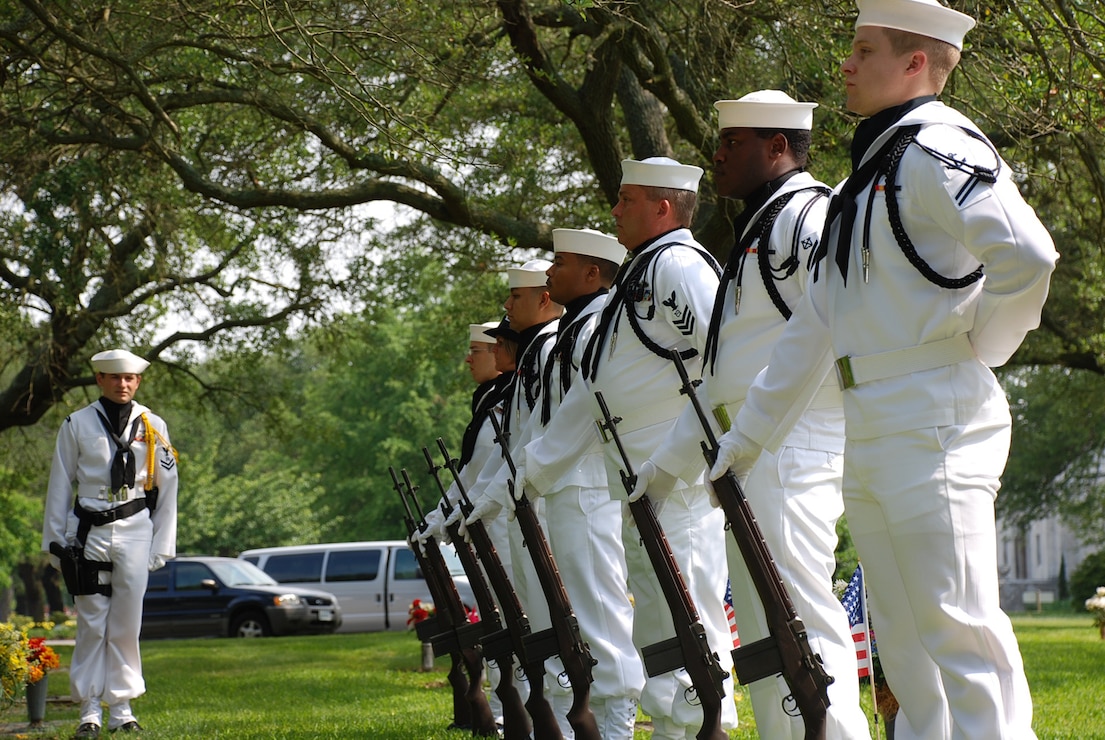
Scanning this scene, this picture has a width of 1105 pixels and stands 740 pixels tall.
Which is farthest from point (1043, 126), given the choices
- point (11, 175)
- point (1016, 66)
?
point (11, 175)

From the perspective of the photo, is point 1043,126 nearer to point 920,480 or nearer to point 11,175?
point 920,480

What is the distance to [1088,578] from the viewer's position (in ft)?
123

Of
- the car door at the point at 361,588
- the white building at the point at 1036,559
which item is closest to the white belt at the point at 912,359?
the car door at the point at 361,588

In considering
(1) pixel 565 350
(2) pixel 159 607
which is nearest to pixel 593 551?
(1) pixel 565 350

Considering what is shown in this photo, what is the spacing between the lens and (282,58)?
38.0 ft

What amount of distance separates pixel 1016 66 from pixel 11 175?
26.0ft

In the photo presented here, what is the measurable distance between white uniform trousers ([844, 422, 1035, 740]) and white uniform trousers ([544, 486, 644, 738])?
8.67 ft

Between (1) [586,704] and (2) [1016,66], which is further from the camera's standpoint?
(2) [1016,66]

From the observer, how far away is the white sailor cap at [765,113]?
5.18 metres

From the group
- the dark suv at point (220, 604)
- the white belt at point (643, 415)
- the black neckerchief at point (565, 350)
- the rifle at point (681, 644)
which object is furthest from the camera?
the dark suv at point (220, 604)

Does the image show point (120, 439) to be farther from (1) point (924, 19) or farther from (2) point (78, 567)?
(1) point (924, 19)

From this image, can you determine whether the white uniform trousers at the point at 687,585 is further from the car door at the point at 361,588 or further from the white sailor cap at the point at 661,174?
the car door at the point at 361,588

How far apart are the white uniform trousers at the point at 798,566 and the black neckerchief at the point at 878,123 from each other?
111cm

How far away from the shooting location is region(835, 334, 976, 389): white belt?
3.73 metres
